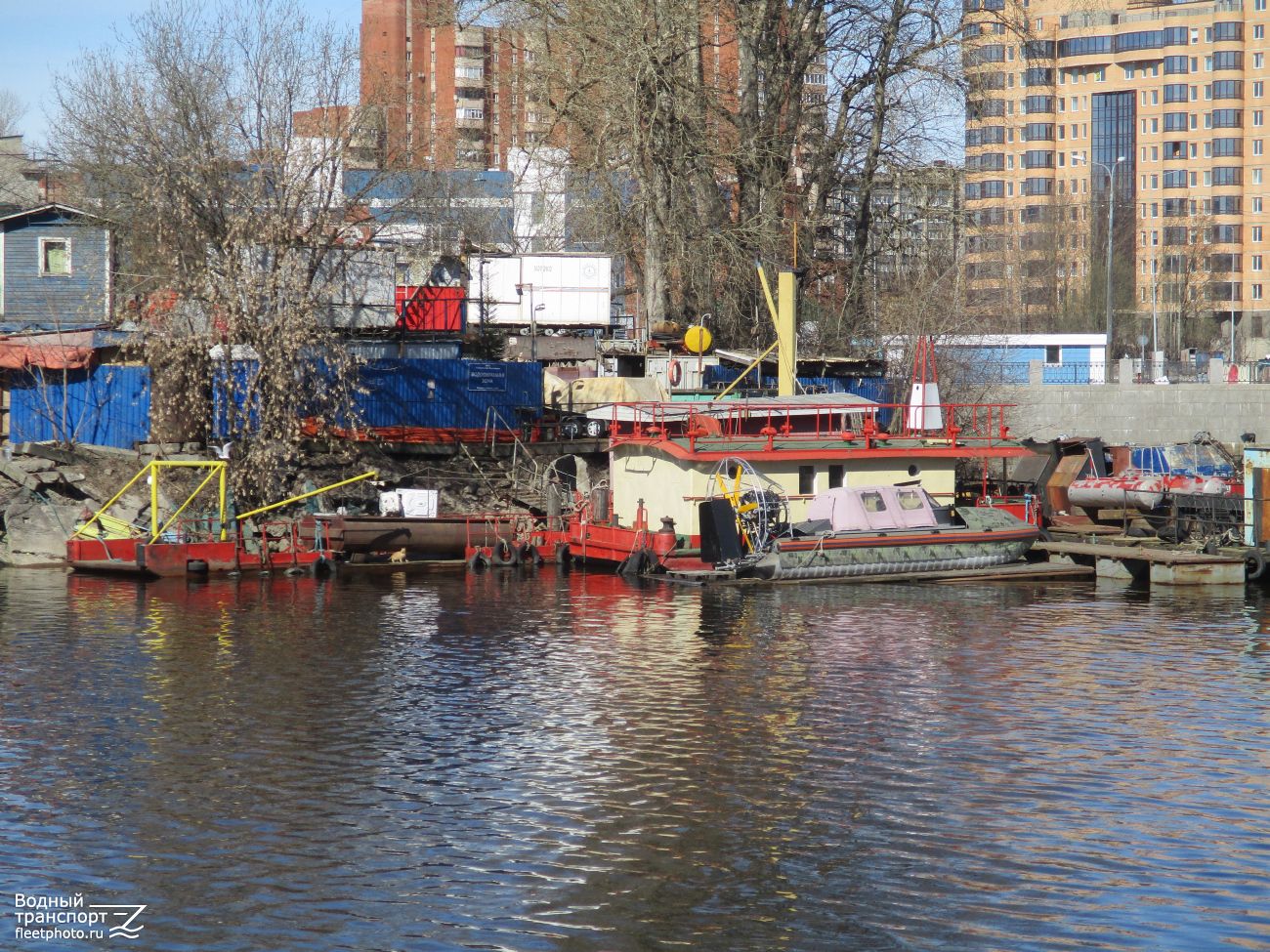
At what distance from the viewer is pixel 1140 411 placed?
55.4 meters

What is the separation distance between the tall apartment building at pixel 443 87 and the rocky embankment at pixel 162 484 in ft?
41.4

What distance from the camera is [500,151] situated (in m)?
93.4

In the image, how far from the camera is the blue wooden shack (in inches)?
1780

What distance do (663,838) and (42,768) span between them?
24.8ft

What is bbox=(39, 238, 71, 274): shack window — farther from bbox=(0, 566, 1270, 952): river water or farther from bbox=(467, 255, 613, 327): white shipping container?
bbox=(0, 566, 1270, 952): river water

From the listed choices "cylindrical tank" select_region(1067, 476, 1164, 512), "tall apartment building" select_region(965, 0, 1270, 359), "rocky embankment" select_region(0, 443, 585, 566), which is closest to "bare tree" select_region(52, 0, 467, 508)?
"rocky embankment" select_region(0, 443, 585, 566)

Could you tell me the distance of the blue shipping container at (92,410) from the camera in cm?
3834

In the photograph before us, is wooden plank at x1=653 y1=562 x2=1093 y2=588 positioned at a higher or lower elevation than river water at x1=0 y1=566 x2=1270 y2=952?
higher

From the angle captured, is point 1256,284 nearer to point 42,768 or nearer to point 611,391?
point 611,391

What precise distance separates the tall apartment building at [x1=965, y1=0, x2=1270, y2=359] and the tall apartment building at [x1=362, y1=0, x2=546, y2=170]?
1459 inches

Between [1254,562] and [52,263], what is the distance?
3911cm

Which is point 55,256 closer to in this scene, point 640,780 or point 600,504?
point 600,504

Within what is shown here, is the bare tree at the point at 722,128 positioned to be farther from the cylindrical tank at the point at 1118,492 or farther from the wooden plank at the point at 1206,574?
the wooden plank at the point at 1206,574

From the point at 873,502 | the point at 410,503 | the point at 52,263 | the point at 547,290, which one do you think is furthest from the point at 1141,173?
the point at 410,503
